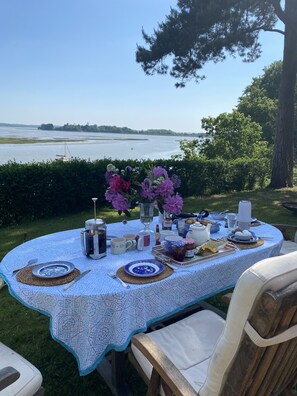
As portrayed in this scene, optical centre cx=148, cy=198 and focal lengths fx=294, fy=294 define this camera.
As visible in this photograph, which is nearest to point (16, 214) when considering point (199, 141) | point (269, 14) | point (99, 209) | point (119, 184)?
point (99, 209)

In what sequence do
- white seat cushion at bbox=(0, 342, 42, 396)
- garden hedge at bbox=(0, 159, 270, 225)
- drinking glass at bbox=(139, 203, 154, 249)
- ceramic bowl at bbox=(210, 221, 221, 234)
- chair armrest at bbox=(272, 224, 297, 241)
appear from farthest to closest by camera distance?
garden hedge at bbox=(0, 159, 270, 225) → chair armrest at bbox=(272, 224, 297, 241) → ceramic bowl at bbox=(210, 221, 221, 234) → drinking glass at bbox=(139, 203, 154, 249) → white seat cushion at bbox=(0, 342, 42, 396)

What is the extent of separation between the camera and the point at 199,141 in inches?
528

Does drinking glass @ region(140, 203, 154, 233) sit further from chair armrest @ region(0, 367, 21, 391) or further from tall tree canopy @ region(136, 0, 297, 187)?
tall tree canopy @ region(136, 0, 297, 187)

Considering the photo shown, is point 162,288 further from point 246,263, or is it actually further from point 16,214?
point 16,214

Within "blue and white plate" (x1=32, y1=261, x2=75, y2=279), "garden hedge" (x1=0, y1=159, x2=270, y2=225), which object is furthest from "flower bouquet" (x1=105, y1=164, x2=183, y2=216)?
"garden hedge" (x1=0, y1=159, x2=270, y2=225)

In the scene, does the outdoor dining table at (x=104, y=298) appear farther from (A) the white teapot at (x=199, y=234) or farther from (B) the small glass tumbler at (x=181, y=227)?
(B) the small glass tumbler at (x=181, y=227)

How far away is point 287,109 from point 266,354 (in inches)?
357

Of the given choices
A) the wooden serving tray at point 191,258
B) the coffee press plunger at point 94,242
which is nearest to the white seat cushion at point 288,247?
the wooden serving tray at point 191,258

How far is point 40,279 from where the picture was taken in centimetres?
157

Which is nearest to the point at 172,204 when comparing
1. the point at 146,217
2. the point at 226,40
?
the point at 146,217

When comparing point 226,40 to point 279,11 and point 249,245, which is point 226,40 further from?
point 249,245

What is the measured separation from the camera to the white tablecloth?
4.66 ft

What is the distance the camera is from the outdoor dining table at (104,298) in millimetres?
1422

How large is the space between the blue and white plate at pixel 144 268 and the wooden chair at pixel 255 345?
38cm
